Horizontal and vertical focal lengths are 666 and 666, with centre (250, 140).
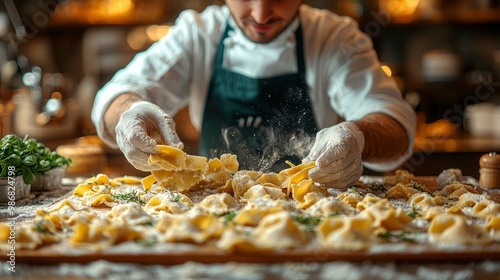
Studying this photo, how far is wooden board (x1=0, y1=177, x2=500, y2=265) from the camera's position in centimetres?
142

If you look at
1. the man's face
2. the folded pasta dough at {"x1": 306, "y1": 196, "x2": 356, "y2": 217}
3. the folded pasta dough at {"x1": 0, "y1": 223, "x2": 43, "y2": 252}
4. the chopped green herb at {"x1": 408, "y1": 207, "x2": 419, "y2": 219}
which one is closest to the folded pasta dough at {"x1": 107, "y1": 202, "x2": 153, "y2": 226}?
the folded pasta dough at {"x1": 0, "y1": 223, "x2": 43, "y2": 252}

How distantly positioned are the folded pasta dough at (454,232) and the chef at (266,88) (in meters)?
0.64

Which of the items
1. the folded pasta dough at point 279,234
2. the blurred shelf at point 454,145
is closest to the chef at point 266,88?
the folded pasta dough at point 279,234

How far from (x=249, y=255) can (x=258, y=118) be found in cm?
137

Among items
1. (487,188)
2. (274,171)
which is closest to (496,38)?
(487,188)

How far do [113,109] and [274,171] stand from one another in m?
0.67

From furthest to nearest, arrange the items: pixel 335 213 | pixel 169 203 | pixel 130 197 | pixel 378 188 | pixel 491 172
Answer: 1. pixel 491 172
2. pixel 378 188
3. pixel 130 197
4. pixel 169 203
5. pixel 335 213

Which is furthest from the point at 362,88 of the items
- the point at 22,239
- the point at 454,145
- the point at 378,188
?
the point at 454,145

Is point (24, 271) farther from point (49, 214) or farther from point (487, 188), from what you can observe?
point (487, 188)

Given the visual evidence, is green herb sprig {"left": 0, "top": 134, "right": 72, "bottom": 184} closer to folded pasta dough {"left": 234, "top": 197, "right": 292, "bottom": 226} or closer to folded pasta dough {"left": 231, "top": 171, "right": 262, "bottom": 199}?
folded pasta dough {"left": 231, "top": 171, "right": 262, "bottom": 199}

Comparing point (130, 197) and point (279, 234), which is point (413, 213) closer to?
point (279, 234)

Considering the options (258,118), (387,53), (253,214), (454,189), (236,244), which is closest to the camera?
(236,244)

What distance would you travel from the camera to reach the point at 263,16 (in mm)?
2604

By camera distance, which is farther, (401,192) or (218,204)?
(401,192)
